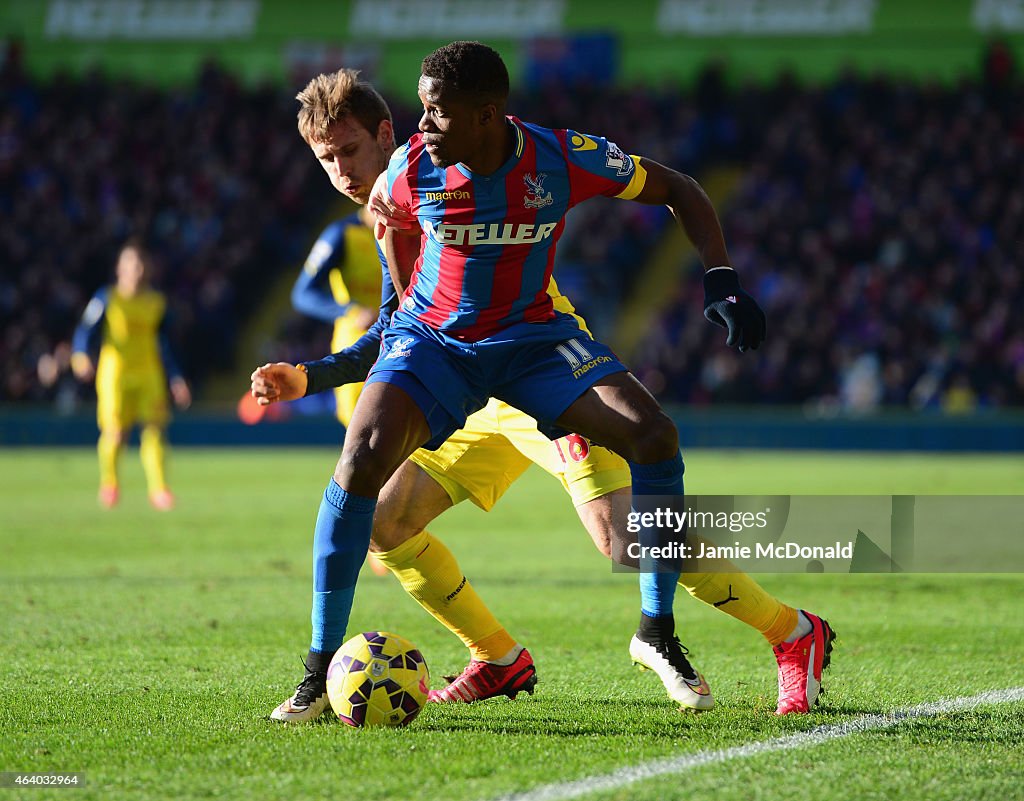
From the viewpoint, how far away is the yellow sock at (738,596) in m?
4.57

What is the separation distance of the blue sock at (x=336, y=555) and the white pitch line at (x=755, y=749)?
109 centimetres

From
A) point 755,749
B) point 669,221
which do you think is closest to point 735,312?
point 755,749

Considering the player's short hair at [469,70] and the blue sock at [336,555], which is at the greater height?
the player's short hair at [469,70]

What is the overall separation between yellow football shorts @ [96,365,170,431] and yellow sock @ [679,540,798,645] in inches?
400

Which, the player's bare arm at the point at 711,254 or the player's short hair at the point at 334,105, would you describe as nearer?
the player's bare arm at the point at 711,254

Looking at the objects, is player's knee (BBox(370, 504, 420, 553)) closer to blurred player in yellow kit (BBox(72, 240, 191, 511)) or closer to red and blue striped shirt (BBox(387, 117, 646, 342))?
red and blue striped shirt (BBox(387, 117, 646, 342))

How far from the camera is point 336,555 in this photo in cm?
440

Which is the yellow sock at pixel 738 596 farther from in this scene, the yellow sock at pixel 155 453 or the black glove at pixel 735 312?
the yellow sock at pixel 155 453

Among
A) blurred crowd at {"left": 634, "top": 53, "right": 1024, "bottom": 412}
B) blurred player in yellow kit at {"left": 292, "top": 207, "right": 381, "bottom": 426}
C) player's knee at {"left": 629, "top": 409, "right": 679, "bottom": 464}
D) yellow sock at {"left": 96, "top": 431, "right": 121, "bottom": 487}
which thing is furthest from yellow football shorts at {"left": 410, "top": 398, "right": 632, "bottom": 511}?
blurred crowd at {"left": 634, "top": 53, "right": 1024, "bottom": 412}

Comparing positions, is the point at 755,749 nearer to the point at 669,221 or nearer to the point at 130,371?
the point at 130,371

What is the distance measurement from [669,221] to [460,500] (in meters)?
23.3

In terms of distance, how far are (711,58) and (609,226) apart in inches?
181

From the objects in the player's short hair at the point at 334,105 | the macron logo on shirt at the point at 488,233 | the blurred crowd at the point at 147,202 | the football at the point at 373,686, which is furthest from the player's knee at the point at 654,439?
the blurred crowd at the point at 147,202

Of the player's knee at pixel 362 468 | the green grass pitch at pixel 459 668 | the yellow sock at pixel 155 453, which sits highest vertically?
the player's knee at pixel 362 468
